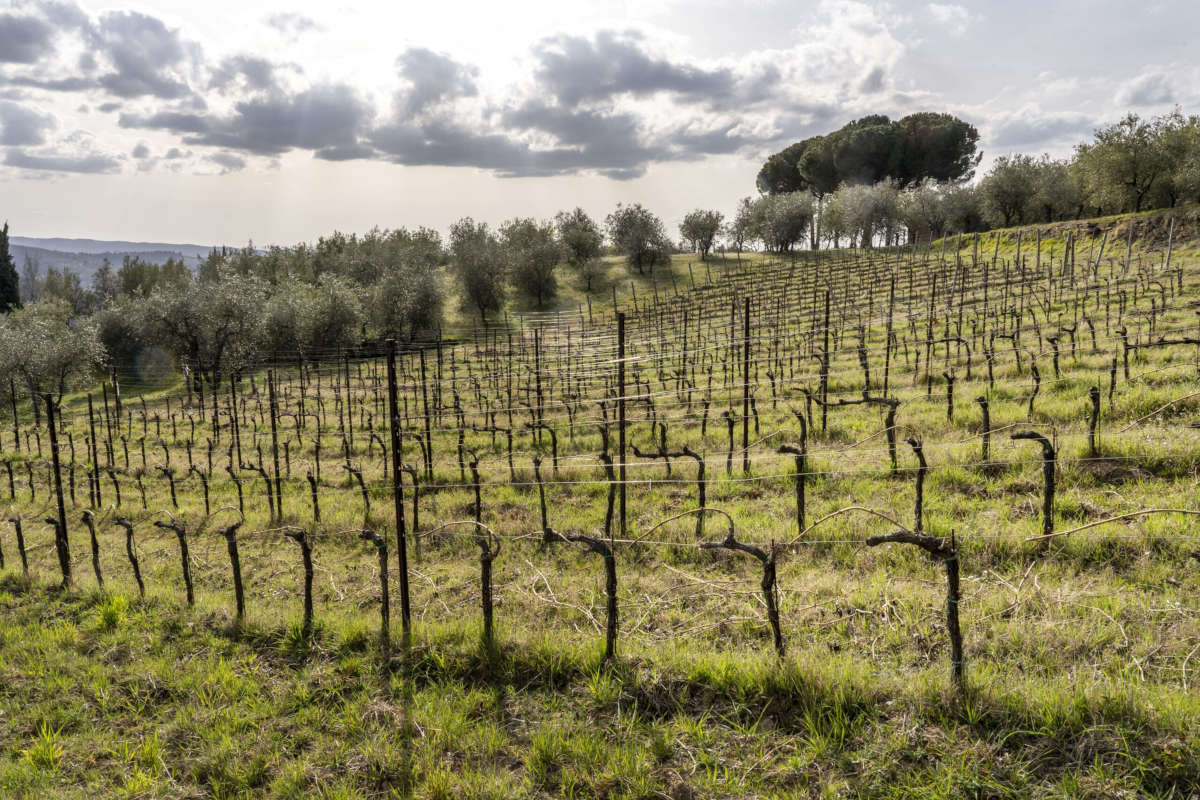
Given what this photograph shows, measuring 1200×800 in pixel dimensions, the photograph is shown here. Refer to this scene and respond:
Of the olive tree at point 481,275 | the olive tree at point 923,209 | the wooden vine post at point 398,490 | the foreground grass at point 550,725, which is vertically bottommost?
the foreground grass at point 550,725

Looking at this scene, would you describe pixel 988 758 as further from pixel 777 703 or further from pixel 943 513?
pixel 943 513

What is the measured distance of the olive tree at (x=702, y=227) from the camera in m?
67.0

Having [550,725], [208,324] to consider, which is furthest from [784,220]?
[550,725]

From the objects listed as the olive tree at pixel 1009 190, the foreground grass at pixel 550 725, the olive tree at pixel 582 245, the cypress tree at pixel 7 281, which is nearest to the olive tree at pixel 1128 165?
the olive tree at pixel 1009 190

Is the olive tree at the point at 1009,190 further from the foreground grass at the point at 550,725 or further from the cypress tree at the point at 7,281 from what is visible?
the cypress tree at the point at 7,281

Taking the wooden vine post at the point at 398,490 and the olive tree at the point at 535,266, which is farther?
the olive tree at the point at 535,266

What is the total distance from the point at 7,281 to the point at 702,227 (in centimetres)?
6009

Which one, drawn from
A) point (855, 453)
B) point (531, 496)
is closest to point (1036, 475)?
point (855, 453)

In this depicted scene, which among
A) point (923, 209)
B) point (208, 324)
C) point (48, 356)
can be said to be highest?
point (923, 209)

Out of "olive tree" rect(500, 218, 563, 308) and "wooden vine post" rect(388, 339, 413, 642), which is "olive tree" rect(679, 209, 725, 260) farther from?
"wooden vine post" rect(388, 339, 413, 642)

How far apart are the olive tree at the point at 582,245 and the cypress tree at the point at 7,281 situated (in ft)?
147

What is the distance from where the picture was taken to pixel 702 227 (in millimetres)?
67000

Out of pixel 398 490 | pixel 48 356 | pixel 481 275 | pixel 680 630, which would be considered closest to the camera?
pixel 680 630

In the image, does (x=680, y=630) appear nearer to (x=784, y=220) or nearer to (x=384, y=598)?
(x=384, y=598)
